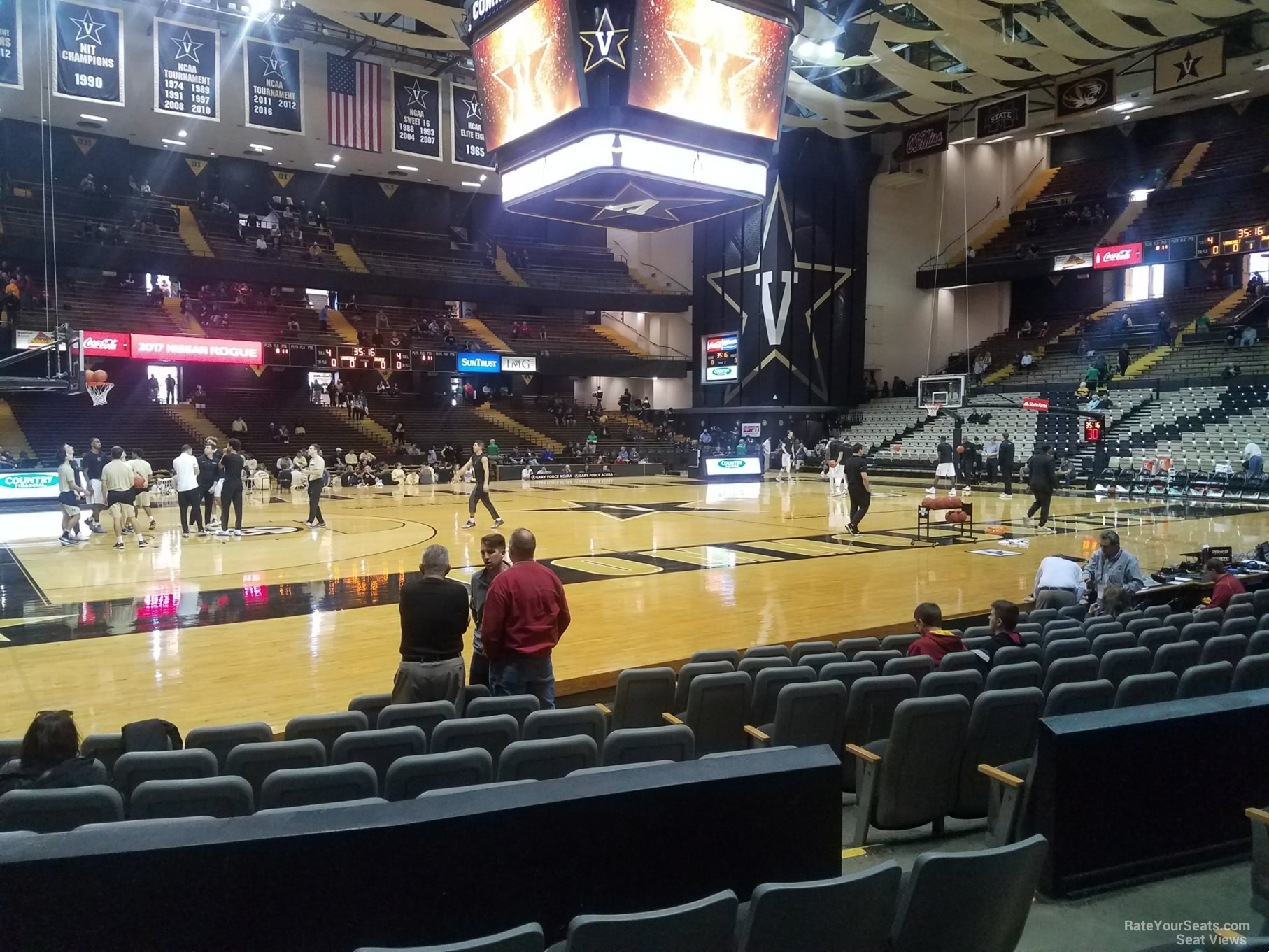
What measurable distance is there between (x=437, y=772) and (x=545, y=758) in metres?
0.41

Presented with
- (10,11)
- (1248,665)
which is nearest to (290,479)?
(10,11)

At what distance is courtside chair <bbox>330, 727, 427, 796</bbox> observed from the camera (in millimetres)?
3598

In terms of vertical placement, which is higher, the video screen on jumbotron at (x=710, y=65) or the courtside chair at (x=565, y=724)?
the video screen on jumbotron at (x=710, y=65)

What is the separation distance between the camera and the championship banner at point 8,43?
12.5 m

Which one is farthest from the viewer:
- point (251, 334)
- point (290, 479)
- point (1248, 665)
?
point (251, 334)

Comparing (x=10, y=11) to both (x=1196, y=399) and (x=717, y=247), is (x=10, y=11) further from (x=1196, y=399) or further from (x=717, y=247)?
(x=1196, y=399)

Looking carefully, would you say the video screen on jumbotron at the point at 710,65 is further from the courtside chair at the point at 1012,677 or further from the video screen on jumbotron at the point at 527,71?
the courtside chair at the point at 1012,677

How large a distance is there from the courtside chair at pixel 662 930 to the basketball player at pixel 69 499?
13924 millimetres

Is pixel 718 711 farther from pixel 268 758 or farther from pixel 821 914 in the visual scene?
pixel 821 914

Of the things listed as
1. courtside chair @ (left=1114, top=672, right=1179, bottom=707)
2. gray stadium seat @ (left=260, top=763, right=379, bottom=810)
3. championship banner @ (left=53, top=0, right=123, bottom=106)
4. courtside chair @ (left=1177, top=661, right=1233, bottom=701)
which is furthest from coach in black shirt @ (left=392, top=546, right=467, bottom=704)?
championship banner @ (left=53, top=0, right=123, bottom=106)

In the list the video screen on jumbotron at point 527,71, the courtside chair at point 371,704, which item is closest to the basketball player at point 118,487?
the video screen on jumbotron at point 527,71

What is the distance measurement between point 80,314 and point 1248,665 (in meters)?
30.6

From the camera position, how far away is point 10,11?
12.7 meters

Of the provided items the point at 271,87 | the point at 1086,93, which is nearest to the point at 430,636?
the point at 271,87
